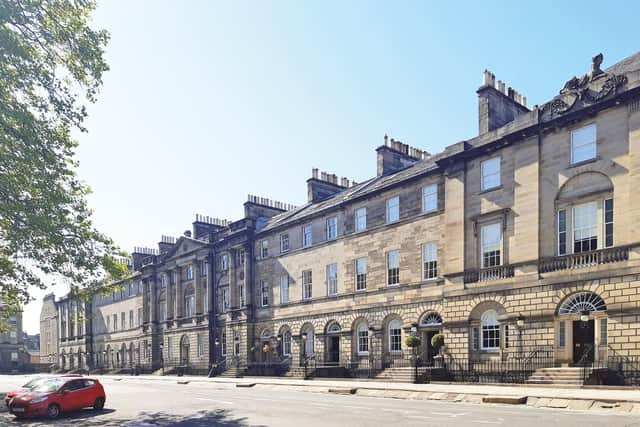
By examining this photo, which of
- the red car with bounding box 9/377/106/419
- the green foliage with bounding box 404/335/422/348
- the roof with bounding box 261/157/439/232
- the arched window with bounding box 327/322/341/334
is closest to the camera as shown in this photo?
the red car with bounding box 9/377/106/419

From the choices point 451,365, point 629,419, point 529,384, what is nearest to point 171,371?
point 451,365

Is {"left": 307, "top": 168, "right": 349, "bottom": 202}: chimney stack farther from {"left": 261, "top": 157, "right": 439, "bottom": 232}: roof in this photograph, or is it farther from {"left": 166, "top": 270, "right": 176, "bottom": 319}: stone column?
{"left": 166, "top": 270, "right": 176, "bottom": 319}: stone column

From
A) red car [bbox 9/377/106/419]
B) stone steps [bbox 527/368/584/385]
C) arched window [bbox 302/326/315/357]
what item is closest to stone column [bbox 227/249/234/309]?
arched window [bbox 302/326/315/357]

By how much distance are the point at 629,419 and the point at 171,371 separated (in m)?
45.5

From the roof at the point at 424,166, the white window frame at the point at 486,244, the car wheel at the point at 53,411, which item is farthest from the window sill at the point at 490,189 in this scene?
the car wheel at the point at 53,411

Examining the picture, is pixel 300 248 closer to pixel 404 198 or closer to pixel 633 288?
pixel 404 198

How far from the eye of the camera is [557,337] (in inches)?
936

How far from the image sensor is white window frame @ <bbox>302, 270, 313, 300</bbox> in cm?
3944

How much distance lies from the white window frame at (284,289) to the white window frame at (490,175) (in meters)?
18.4

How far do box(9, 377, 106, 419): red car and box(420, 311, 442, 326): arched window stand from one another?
17.0m

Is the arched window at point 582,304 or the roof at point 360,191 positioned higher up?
the roof at point 360,191

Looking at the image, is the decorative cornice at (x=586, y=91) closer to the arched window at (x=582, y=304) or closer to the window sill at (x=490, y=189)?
the window sill at (x=490, y=189)

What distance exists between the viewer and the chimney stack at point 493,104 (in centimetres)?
2925

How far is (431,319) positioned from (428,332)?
0.84 m
